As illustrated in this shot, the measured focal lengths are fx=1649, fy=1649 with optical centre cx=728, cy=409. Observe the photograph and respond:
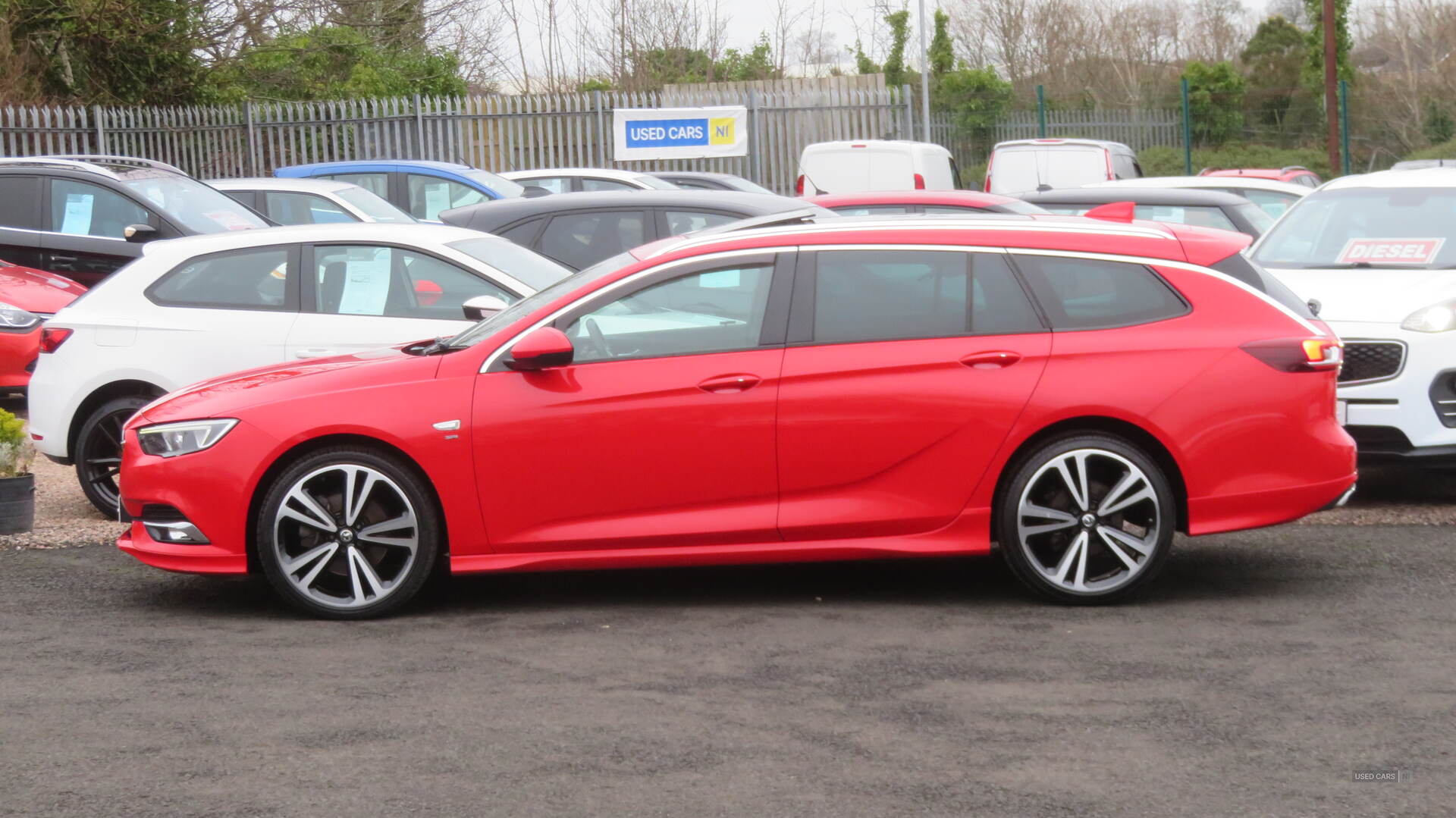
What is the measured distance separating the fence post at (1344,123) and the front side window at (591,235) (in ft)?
94.5

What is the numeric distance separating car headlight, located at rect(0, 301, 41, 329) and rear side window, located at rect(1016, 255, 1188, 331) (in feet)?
26.1

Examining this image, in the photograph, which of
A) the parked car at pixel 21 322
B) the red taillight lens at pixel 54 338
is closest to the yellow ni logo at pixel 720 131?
the parked car at pixel 21 322

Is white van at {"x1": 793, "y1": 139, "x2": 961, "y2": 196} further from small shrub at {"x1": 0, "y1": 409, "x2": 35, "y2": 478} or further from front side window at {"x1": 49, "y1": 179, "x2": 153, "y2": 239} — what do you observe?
small shrub at {"x1": 0, "y1": 409, "x2": 35, "y2": 478}

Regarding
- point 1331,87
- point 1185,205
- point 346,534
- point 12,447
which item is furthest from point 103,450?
point 1331,87

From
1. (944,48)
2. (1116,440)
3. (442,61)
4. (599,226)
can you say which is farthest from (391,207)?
(944,48)

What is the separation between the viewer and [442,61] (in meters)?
36.1

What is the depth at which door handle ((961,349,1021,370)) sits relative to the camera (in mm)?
6352

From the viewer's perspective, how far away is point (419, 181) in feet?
62.2

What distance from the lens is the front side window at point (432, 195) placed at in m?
A: 18.5

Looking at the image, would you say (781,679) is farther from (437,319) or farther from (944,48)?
(944,48)

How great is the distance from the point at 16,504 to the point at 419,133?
18722mm

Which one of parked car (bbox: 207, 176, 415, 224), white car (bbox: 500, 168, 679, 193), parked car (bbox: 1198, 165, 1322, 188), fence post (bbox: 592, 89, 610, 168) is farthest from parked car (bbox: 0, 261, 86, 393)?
fence post (bbox: 592, 89, 610, 168)

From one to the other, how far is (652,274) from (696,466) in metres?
0.80

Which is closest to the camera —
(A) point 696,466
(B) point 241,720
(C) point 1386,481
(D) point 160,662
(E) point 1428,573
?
(B) point 241,720
